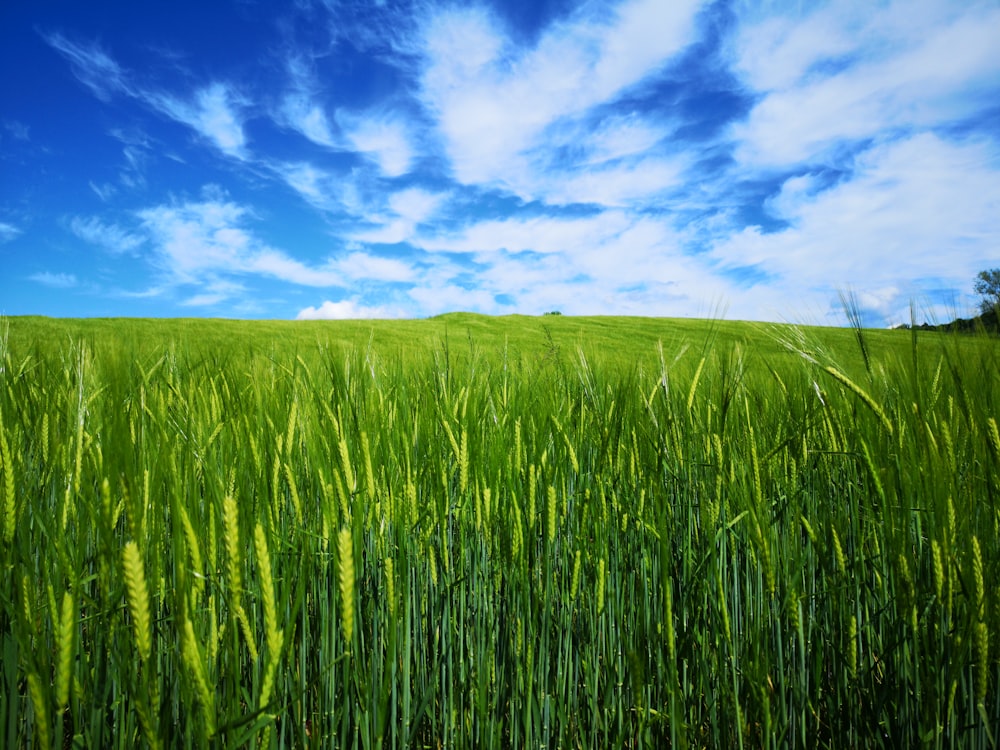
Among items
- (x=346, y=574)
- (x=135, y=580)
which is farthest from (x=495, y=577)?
(x=135, y=580)

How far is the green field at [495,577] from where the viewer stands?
0.66 m

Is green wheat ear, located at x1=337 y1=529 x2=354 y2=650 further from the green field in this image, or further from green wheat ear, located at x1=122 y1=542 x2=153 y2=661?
green wheat ear, located at x1=122 y1=542 x2=153 y2=661

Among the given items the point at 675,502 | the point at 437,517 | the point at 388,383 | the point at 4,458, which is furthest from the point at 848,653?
the point at 388,383

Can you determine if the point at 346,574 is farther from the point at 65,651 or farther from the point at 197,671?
the point at 65,651

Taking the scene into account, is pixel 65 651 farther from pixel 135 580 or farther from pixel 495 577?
pixel 495 577

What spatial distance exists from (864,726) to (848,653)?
17 centimetres

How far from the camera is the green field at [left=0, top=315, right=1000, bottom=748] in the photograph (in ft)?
2.15

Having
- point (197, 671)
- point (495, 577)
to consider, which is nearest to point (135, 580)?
point (197, 671)

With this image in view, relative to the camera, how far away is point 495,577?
1.03 meters

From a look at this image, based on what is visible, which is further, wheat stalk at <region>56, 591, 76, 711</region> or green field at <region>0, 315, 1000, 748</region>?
green field at <region>0, 315, 1000, 748</region>

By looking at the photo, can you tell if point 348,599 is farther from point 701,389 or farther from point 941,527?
point 701,389

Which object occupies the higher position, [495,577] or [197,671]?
[197,671]

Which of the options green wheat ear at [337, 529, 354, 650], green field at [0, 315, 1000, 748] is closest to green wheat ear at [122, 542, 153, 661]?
green field at [0, 315, 1000, 748]

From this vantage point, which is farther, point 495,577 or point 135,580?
point 495,577
